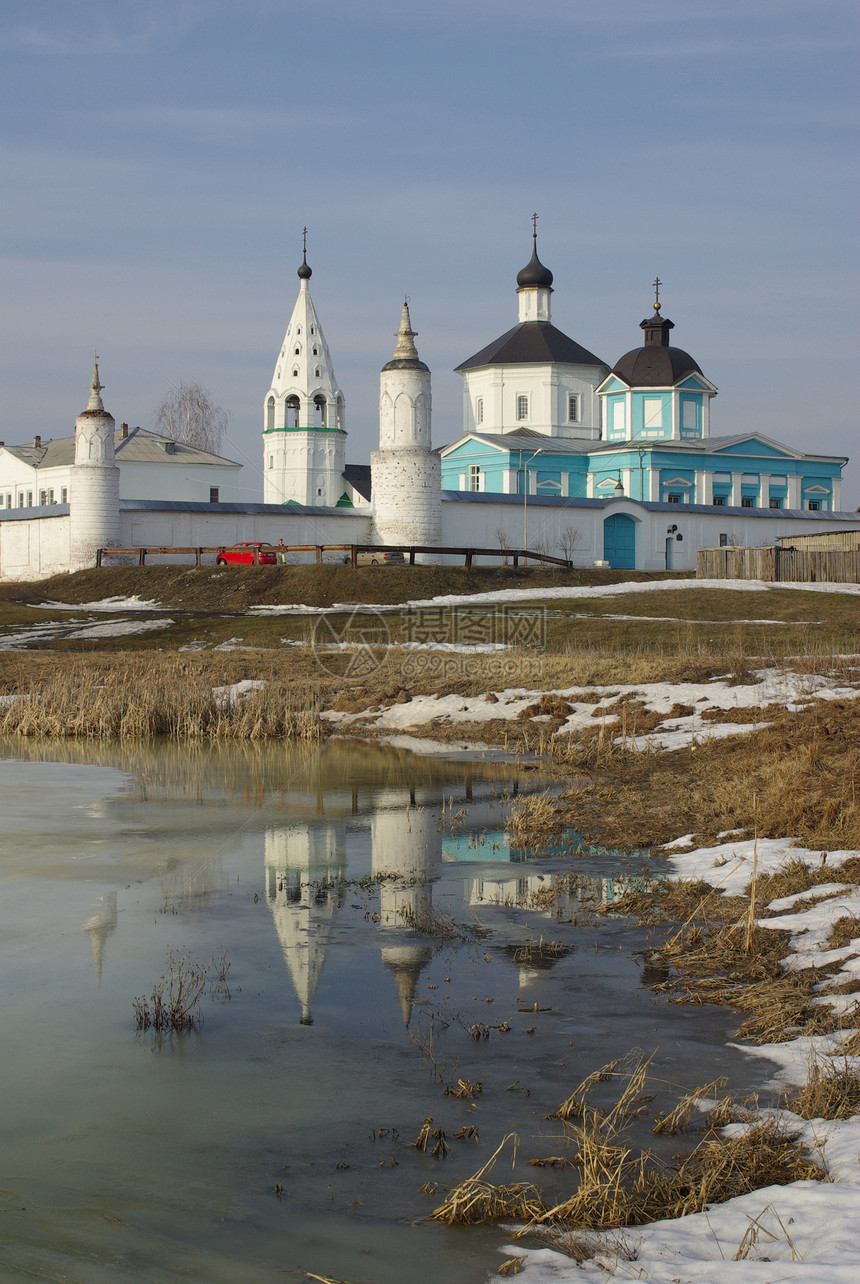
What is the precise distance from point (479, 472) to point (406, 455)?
49.8ft

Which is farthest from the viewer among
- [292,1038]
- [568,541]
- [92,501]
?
[568,541]

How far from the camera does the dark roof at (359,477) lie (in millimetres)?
60344

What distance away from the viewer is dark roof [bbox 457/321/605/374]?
6053 cm

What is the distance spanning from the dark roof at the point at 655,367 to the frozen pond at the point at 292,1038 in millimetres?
50038

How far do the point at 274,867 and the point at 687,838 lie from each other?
3.45m

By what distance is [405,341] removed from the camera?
42281 mm

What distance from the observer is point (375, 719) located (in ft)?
60.8

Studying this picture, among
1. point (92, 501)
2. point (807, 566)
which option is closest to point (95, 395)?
point (92, 501)

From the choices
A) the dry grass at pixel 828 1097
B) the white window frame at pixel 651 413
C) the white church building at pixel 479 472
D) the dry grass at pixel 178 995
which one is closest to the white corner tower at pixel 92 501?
the white church building at pixel 479 472

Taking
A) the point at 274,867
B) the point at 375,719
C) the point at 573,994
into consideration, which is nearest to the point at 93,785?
the point at 274,867

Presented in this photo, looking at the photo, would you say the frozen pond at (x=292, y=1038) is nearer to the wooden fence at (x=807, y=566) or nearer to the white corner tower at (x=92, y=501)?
the wooden fence at (x=807, y=566)

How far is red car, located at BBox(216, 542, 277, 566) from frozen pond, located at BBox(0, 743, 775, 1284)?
1093 inches

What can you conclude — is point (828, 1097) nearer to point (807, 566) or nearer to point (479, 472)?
point (807, 566)

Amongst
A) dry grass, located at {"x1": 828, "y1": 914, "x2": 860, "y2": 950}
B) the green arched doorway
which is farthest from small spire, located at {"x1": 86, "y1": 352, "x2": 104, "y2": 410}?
dry grass, located at {"x1": 828, "y1": 914, "x2": 860, "y2": 950}
